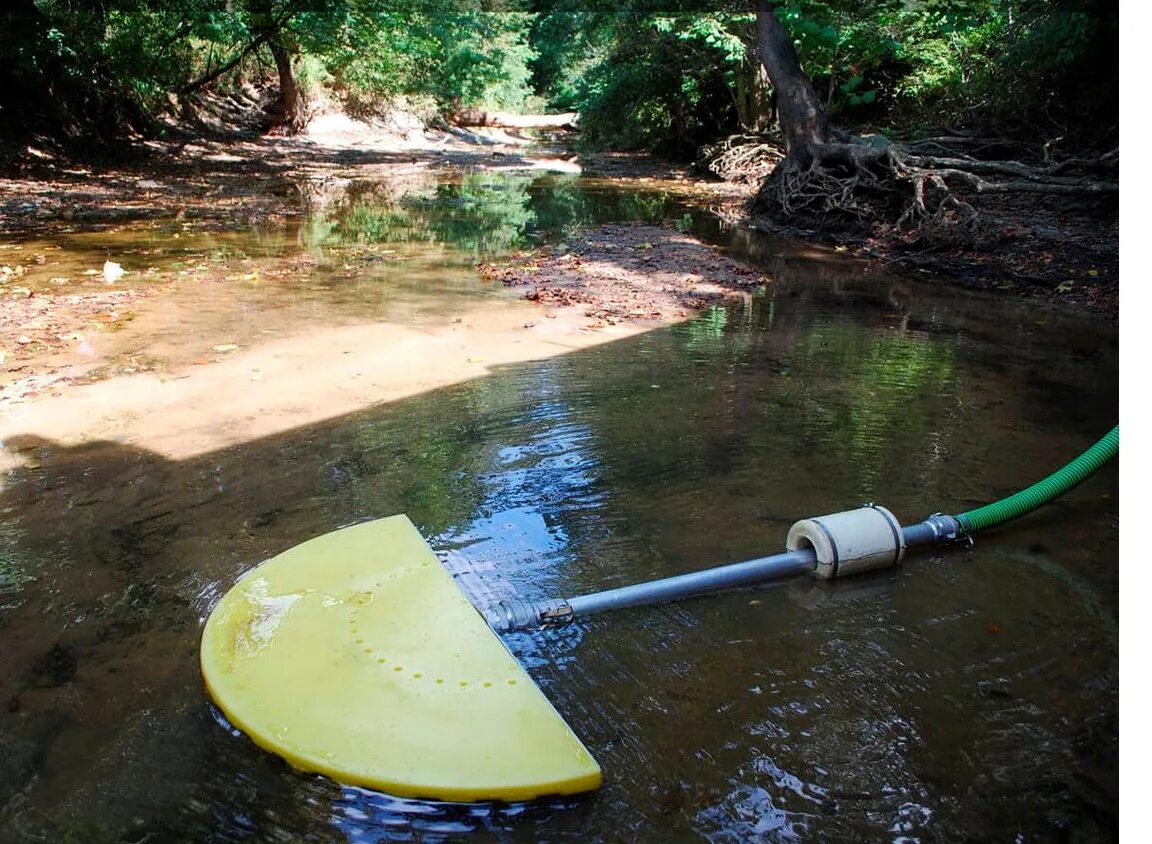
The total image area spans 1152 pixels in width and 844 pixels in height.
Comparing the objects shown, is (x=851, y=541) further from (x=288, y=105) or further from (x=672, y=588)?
(x=288, y=105)

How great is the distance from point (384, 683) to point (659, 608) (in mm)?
951

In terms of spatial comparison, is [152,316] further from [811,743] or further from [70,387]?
[811,743]

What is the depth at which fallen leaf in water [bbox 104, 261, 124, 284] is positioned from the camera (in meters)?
6.99

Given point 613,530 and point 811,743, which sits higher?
point 613,530

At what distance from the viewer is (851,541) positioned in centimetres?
288

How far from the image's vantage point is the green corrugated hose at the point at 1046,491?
125 inches

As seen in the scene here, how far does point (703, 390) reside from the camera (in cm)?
473

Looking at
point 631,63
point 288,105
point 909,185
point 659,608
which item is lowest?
point 659,608

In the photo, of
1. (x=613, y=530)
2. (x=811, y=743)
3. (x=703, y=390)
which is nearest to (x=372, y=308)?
(x=703, y=390)

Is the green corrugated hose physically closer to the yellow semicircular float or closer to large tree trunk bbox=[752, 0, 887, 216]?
the yellow semicircular float

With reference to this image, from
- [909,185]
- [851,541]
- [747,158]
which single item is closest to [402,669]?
[851,541]

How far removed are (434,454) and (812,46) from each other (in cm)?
1031

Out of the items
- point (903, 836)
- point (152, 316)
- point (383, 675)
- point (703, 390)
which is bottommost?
point (903, 836)

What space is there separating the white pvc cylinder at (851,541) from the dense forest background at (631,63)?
8.52 m
